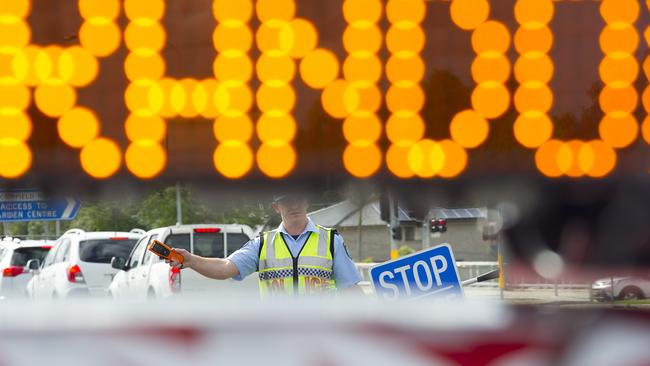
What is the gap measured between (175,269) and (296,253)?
1.69ft

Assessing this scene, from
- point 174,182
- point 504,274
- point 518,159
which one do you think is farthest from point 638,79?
point 174,182

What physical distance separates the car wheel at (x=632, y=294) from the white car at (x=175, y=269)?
831mm

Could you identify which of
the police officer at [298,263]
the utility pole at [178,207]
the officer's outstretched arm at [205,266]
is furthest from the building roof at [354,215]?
the police officer at [298,263]

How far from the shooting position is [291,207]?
2732 millimetres

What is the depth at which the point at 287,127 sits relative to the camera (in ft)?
8.27

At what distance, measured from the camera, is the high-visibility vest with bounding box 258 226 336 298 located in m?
4.29

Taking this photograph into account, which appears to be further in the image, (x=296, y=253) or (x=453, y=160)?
(x=296, y=253)

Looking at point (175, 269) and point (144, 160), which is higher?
point (144, 160)

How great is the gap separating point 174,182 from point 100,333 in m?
0.45

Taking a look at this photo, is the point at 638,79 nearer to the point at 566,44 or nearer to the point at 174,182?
the point at 566,44

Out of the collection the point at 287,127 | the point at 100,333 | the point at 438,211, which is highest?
the point at 287,127

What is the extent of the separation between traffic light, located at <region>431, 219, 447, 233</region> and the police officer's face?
0.92 ft

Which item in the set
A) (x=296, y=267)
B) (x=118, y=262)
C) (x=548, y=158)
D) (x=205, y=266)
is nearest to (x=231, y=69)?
(x=548, y=158)

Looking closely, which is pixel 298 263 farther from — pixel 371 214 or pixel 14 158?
pixel 14 158
